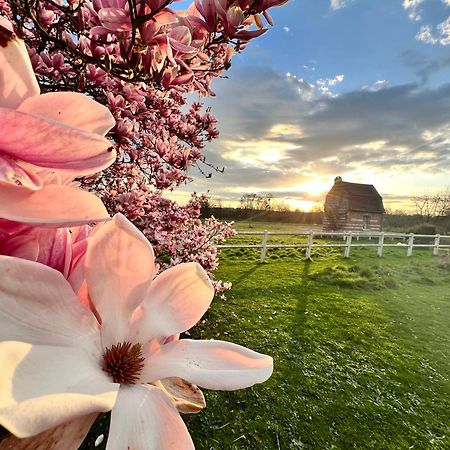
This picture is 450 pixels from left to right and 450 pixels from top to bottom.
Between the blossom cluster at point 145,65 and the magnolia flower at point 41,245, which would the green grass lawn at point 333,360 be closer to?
the blossom cluster at point 145,65

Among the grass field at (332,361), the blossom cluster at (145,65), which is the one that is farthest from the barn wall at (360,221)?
the blossom cluster at (145,65)

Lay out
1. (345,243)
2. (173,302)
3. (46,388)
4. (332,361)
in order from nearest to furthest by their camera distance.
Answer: (46,388) → (173,302) → (332,361) → (345,243)

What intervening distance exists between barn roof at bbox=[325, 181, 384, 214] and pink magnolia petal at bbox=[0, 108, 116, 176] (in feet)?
80.8

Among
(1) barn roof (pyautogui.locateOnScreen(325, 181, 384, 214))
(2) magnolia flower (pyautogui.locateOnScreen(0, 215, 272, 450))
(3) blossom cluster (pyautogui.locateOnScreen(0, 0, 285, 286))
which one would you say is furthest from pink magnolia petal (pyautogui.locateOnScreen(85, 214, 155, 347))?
(1) barn roof (pyautogui.locateOnScreen(325, 181, 384, 214))

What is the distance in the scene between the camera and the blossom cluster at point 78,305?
23 cm

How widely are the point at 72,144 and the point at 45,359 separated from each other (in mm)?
138

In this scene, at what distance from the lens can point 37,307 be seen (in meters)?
0.26

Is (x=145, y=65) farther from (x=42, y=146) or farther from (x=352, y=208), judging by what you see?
(x=352, y=208)

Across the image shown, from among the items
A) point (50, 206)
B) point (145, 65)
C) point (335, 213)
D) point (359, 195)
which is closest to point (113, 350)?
point (50, 206)

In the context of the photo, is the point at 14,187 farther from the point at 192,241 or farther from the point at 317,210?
the point at 317,210

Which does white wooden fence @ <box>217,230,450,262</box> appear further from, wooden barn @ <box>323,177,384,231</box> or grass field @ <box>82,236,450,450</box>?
wooden barn @ <box>323,177,384,231</box>

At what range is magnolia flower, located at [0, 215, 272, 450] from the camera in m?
0.22

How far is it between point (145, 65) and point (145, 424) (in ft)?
3.24

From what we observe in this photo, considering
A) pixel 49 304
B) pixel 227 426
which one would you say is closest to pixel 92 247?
pixel 49 304
